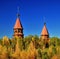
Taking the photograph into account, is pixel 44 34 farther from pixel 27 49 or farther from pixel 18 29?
pixel 27 49

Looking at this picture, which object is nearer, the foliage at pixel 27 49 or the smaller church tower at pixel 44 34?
the foliage at pixel 27 49

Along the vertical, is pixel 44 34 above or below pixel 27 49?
above

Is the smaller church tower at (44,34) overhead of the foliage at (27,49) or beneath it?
overhead

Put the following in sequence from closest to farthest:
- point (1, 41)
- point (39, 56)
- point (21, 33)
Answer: point (39, 56) < point (1, 41) < point (21, 33)

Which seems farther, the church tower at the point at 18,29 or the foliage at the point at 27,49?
the church tower at the point at 18,29

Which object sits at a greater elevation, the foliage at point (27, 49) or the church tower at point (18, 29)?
the church tower at point (18, 29)

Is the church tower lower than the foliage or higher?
higher

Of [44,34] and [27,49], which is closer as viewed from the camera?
[27,49]

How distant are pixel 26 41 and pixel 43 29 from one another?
20.5 feet

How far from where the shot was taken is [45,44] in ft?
178

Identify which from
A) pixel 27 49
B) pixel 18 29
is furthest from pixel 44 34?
pixel 27 49

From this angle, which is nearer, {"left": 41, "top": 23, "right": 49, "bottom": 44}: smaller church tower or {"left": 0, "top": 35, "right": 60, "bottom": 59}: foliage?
{"left": 0, "top": 35, "right": 60, "bottom": 59}: foliage

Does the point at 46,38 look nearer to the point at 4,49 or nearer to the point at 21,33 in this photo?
the point at 21,33

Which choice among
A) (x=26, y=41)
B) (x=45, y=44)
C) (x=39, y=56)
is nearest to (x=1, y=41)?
(x=26, y=41)
